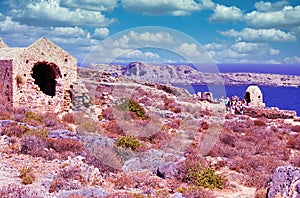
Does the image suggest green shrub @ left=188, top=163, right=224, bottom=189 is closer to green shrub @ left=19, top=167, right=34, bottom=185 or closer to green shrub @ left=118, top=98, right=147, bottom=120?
green shrub @ left=19, top=167, right=34, bottom=185

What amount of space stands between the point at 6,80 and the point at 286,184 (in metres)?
16.7

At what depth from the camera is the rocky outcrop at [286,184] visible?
23.1 feet

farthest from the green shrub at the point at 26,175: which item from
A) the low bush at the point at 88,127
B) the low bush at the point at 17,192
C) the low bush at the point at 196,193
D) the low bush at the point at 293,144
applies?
the low bush at the point at 293,144

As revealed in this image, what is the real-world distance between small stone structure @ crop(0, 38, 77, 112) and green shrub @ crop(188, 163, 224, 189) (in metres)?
12.6

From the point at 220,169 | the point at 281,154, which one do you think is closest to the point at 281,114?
the point at 281,154

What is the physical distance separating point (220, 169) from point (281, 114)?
59.2 feet

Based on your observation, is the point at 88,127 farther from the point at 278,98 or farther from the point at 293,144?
the point at 278,98

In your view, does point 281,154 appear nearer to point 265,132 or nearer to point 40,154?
point 265,132

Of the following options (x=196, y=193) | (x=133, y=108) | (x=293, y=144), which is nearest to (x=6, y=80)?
(x=133, y=108)

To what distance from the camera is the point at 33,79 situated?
20141mm

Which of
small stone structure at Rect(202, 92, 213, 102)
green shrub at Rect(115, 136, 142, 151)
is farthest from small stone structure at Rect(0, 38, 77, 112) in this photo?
small stone structure at Rect(202, 92, 213, 102)

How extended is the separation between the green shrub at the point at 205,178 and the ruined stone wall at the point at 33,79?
12618 mm

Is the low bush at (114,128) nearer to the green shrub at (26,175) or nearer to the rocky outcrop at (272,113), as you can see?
the green shrub at (26,175)

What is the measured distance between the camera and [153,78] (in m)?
40.8
